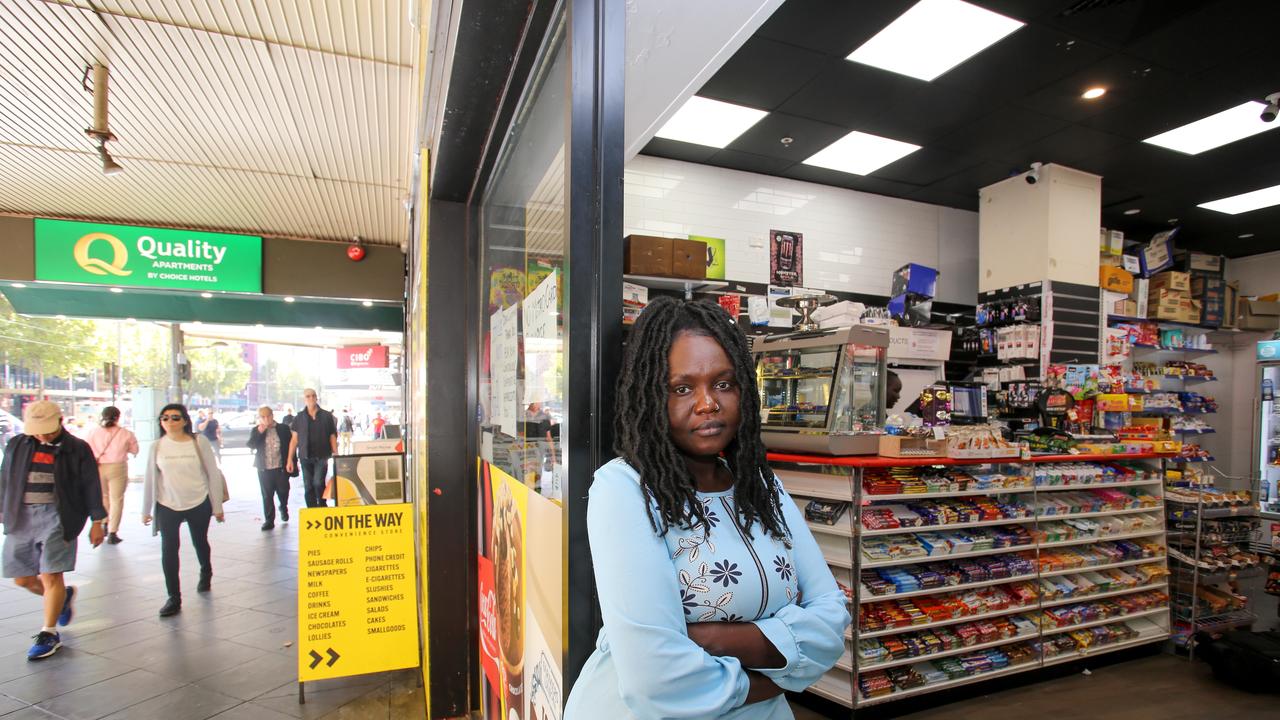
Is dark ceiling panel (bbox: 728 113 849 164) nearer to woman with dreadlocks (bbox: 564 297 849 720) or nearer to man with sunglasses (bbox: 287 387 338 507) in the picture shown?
woman with dreadlocks (bbox: 564 297 849 720)

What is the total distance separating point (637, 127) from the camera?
2701 millimetres

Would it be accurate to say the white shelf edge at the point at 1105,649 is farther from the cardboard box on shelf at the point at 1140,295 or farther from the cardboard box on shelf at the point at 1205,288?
the cardboard box on shelf at the point at 1205,288

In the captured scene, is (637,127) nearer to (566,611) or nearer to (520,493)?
(520,493)

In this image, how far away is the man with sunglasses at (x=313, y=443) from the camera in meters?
7.59

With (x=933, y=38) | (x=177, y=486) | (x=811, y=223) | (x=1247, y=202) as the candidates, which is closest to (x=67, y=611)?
(x=177, y=486)

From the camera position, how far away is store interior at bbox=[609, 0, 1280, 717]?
3404 millimetres

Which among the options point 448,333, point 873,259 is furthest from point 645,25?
point 873,259

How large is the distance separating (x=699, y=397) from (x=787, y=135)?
181 inches

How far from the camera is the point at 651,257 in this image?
3.09 m

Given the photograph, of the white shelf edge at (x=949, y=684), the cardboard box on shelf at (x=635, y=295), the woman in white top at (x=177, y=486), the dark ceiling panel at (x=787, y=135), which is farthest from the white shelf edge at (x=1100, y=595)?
the woman in white top at (x=177, y=486)

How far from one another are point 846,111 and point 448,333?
11.5 ft

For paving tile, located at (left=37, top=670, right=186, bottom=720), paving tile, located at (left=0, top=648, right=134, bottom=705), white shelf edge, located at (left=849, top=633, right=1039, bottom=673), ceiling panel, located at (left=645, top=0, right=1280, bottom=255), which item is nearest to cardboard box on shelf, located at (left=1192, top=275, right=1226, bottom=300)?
ceiling panel, located at (left=645, top=0, right=1280, bottom=255)

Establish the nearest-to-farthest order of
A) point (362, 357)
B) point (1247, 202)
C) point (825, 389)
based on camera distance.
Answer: point (825, 389)
point (1247, 202)
point (362, 357)

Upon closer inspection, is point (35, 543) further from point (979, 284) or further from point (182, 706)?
point (979, 284)
